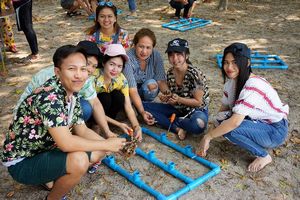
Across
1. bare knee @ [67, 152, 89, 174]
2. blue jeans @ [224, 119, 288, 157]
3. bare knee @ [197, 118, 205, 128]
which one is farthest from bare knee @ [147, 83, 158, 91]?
bare knee @ [67, 152, 89, 174]

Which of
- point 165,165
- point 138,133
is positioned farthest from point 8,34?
point 165,165

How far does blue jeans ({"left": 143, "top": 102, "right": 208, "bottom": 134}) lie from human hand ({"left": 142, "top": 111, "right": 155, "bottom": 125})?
0.08 meters

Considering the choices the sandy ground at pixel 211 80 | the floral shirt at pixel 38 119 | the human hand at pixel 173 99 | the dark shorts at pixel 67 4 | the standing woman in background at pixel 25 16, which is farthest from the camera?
the dark shorts at pixel 67 4

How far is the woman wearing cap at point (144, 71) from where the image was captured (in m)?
3.59

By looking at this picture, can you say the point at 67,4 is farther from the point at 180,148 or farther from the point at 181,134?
the point at 180,148

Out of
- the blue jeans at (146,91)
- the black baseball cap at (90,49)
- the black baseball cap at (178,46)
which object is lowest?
the blue jeans at (146,91)

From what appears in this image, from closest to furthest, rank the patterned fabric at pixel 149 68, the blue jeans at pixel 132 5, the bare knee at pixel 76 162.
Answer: the bare knee at pixel 76 162 → the patterned fabric at pixel 149 68 → the blue jeans at pixel 132 5

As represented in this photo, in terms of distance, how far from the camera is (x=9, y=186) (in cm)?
281

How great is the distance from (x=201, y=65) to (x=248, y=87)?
267cm

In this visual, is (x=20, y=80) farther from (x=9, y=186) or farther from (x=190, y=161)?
(x=190, y=161)

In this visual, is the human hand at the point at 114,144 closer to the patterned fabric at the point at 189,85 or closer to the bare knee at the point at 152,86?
the patterned fabric at the point at 189,85

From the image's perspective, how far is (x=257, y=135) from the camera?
9.70 ft

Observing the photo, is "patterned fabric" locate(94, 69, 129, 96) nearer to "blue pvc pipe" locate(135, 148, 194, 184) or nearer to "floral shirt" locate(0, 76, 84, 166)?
"blue pvc pipe" locate(135, 148, 194, 184)

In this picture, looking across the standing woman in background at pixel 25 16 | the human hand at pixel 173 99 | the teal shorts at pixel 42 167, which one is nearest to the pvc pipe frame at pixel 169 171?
the human hand at pixel 173 99
